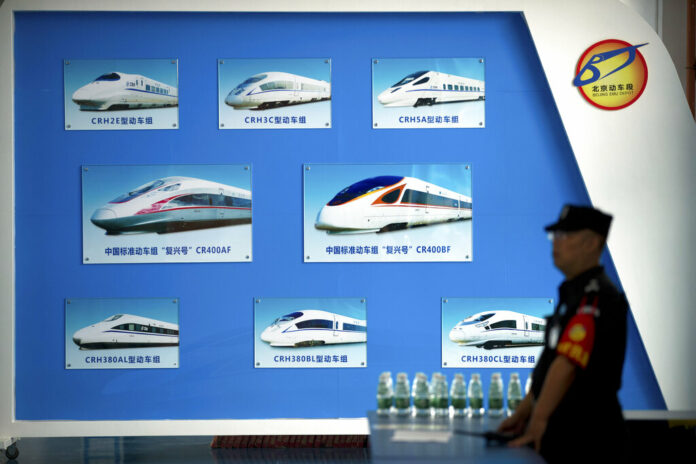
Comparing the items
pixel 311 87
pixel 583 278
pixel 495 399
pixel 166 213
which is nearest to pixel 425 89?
pixel 311 87

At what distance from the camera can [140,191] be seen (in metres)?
4.89

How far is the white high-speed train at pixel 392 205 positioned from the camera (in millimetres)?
4879

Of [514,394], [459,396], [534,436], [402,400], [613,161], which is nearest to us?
[534,436]

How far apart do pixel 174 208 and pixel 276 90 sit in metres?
1.00

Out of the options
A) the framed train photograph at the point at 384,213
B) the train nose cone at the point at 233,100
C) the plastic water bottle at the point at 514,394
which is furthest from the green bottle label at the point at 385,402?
→ the train nose cone at the point at 233,100

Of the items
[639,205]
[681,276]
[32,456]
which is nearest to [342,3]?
[639,205]

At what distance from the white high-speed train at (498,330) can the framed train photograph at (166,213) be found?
1.45m

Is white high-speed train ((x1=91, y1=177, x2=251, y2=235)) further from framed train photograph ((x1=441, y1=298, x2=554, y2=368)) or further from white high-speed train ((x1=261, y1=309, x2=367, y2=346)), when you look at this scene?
framed train photograph ((x1=441, y1=298, x2=554, y2=368))

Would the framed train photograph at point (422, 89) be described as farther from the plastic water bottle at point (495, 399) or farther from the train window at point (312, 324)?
the plastic water bottle at point (495, 399)

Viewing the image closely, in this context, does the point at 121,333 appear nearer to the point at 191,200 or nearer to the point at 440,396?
the point at 191,200

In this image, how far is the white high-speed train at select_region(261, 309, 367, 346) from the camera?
4891 millimetres

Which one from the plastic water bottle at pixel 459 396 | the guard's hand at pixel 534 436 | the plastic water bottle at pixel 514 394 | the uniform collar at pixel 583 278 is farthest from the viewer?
the plastic water bottle at pixel 514 394

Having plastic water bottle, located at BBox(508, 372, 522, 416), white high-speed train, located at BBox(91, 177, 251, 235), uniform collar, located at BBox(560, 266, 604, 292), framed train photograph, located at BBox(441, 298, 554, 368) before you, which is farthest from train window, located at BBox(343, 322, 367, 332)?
uniform collar, located at BBox(560, 266, 604, 292)

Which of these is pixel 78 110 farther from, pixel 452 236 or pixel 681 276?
pixel 681 276
